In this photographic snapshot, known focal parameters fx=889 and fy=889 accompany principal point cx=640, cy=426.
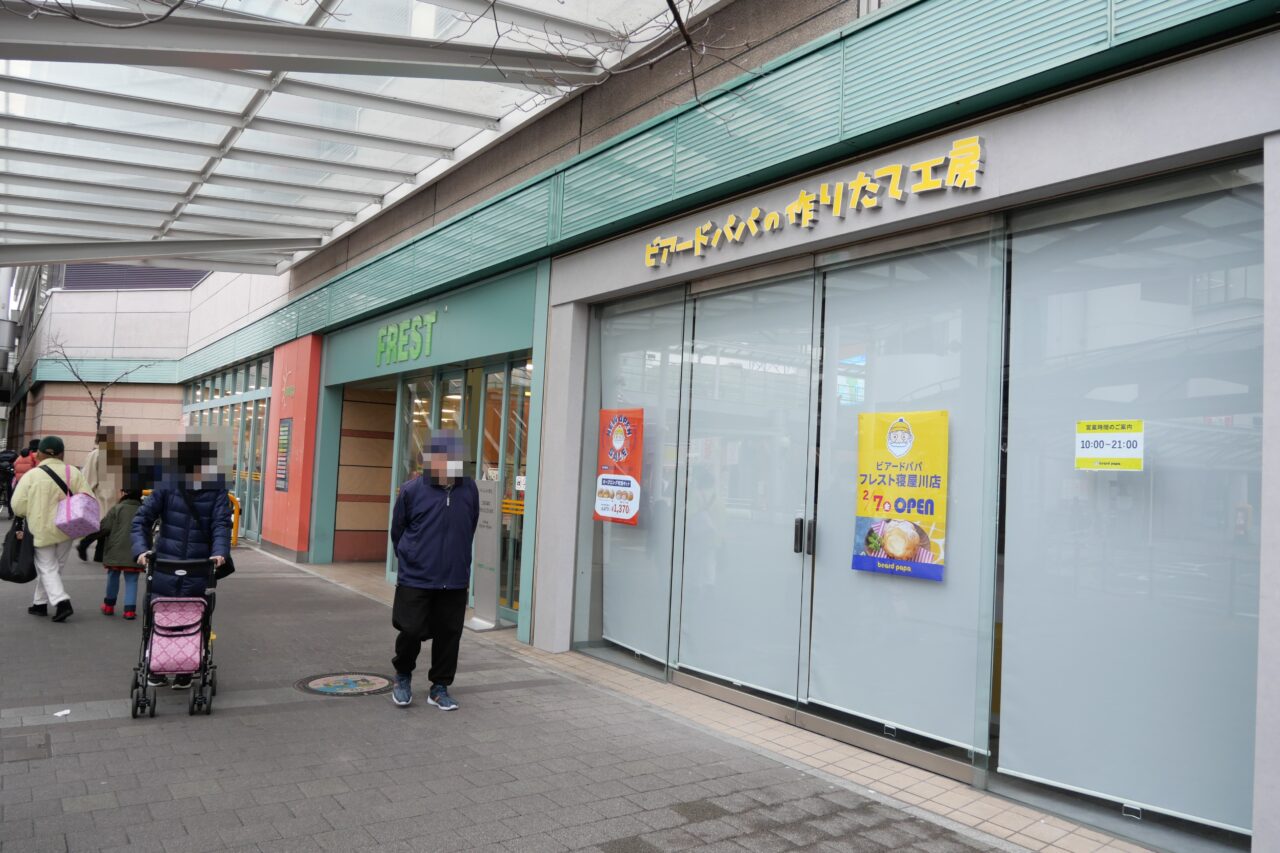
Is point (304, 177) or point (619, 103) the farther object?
point (304, 177)

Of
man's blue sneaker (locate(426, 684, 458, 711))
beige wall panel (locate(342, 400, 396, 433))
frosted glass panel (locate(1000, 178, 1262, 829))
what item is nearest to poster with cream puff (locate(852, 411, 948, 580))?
frosted glass panel (locate(1000, 178, 1262, 829))

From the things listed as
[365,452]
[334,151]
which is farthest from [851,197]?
[365,452]

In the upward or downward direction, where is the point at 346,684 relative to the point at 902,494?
downward

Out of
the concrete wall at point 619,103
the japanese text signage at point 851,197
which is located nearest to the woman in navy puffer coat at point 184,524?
the japanese text signage at point 851,197

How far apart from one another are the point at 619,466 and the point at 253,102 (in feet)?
15.9

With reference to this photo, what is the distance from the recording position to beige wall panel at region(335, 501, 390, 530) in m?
14.3

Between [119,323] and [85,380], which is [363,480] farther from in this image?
[85,380]

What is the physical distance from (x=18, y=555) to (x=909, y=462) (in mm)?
7533

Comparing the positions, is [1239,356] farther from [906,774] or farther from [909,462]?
[906,774]

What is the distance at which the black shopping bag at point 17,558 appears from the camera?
25.4 ft

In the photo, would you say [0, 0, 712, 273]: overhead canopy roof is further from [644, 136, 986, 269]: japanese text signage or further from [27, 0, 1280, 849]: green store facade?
[644, 136, 986, 269]: japanese text signage

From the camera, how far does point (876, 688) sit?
5.50 metres

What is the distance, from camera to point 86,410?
2850cm

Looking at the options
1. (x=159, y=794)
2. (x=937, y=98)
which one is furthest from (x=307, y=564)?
(x=937, y=98)
